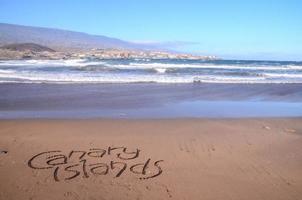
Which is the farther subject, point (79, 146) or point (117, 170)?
point (79, 146)

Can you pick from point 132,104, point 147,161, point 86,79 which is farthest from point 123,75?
point 147,161

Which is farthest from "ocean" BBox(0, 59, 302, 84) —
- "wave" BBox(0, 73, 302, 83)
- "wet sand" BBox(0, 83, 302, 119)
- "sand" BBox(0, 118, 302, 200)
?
"sand" BBox(0, 118, 302, 200)

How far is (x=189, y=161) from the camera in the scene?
5066mm

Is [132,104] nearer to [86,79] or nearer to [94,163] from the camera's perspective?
[94,163]

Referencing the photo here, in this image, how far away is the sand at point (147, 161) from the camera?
161 inches

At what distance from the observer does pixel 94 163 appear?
487 centimetres

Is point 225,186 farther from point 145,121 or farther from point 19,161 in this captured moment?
point 145,121

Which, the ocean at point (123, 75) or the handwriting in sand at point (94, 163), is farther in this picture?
the ocean at point (123, 75)

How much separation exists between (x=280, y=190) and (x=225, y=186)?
64cm

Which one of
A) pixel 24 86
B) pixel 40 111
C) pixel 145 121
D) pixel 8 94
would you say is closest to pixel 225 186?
pixel 145 121

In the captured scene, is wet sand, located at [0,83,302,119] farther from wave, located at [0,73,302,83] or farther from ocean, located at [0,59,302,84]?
ocean, located at [0,59,302,84]

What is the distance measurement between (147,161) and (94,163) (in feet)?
2.43

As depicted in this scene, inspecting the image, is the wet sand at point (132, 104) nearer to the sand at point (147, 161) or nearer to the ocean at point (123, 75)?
the sand at point (147, 161)

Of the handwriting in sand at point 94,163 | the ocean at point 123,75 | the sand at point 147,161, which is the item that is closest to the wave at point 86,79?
the ocean at point 123,75
